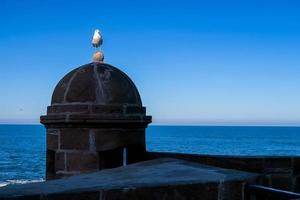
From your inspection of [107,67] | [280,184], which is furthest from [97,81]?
[280,184]

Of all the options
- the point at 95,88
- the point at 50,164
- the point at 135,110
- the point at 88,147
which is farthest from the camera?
the point at 50,164

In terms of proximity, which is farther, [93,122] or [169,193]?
[93,122]

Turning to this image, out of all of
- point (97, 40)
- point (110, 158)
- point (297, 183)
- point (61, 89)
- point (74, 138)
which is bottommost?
point (297, 183)

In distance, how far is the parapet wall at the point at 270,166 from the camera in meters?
5.30

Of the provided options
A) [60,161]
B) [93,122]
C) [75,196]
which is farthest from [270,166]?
[75,196]

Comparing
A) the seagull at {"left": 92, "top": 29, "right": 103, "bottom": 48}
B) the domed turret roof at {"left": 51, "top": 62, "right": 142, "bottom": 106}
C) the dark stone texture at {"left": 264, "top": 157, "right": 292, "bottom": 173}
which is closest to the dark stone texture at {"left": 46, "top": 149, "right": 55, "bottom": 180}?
the domed turret roof at {"left": 51, "top": 62, "right": 142, "bottom": 106}

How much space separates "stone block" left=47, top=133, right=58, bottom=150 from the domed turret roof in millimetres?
442

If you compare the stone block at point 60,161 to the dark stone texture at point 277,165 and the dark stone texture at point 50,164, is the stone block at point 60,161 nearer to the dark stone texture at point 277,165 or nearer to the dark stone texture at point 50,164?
the dark stone texture at point 50,164

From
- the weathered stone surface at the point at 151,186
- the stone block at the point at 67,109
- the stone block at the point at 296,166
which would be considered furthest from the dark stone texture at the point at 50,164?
the stone block at the point at 296,166

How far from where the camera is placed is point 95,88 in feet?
18.9

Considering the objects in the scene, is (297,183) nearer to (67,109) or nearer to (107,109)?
(107,109)

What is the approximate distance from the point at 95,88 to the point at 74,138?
69 cm

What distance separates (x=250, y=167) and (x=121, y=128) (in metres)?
1.68

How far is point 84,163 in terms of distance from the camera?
5.68m
